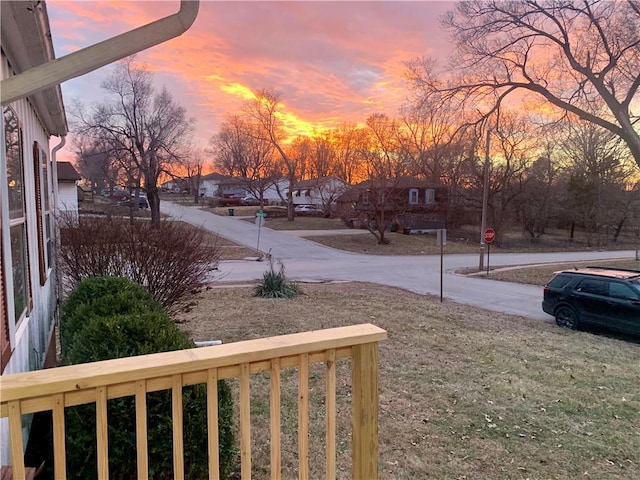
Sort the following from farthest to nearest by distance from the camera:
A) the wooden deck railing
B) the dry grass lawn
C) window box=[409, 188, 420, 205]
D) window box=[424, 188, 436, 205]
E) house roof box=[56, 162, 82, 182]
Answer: window box=[424, 188, 436, 205] → window box=[409, 188, 420, 205] → house roof box=[56, 162, 82, 182] → the dry grass lawn → the wooden deck railing

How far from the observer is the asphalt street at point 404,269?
13.1 m

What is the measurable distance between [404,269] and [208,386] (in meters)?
17.7

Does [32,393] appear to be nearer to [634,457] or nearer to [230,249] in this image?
[634,457]

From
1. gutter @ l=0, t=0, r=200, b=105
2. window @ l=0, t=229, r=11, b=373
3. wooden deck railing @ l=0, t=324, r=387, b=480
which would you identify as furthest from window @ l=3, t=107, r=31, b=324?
wooden deck railing @ l=0, t=324, r=387, b=480

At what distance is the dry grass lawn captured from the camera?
136 inches

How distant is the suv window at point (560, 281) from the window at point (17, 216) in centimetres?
1025

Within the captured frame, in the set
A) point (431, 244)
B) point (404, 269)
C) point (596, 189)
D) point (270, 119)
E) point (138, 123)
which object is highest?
point (270, 119)

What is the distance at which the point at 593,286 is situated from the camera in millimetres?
9539

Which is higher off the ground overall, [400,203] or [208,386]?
[400,203]

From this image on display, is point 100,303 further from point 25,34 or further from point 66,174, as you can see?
point 66,174

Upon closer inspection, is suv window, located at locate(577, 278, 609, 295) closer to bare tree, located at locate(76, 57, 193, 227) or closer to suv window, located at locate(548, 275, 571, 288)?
suv window, located at locate(548, 275, 571, 288)

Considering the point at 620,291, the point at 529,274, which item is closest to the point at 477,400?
the point at 620,291

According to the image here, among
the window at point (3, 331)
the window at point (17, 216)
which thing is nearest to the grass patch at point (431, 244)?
the window at point (17, 216)

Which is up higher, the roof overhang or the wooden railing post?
the roof overhang
